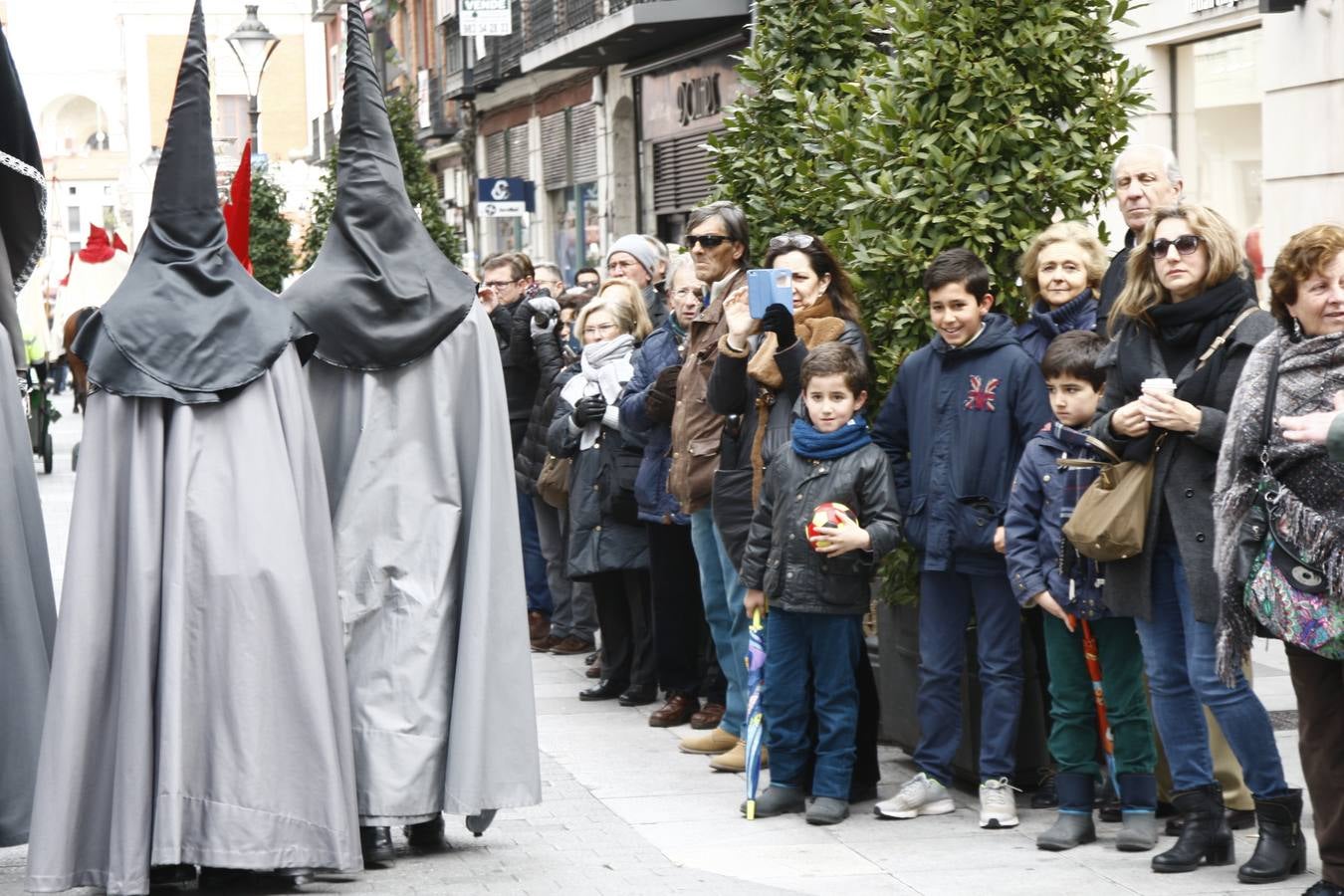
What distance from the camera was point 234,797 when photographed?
18.9ft

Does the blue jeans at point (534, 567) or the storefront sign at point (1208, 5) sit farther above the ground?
the storefront sign at point (1208, 5)

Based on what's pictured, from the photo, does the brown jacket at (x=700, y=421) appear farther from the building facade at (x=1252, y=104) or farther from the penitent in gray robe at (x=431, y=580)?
the building facade at (x=1252, y=104)

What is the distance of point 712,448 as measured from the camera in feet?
25.9

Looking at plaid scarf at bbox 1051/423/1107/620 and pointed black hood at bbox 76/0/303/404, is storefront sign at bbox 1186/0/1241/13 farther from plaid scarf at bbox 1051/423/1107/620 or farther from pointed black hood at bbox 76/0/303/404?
pointed black hood at bbox 76/0/303/404

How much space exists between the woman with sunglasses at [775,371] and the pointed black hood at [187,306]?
6.00ft

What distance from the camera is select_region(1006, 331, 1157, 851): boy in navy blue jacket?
6410 millimetres

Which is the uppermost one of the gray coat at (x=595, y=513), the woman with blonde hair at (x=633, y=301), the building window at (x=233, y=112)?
the building window at (x=233, y=112)

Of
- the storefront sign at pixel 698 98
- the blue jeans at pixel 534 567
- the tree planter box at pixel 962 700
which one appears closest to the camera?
the tree planter box at pixel 962 700

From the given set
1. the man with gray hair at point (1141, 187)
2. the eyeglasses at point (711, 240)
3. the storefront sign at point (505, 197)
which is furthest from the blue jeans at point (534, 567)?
the storefront sign at point (505, 197)

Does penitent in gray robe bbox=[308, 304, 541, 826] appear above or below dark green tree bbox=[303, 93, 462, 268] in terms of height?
below

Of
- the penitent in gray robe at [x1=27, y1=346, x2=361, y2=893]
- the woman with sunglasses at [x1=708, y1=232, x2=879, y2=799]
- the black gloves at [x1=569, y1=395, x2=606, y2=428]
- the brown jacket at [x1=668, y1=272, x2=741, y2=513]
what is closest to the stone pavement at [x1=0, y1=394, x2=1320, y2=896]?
the penitent in gray robe at [x1=27, y1=346, x2=361, y2=893]

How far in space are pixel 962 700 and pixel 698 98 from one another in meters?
17.4

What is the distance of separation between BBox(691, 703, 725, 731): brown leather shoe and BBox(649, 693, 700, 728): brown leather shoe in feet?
0.70

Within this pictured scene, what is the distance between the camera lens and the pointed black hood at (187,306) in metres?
5.82
